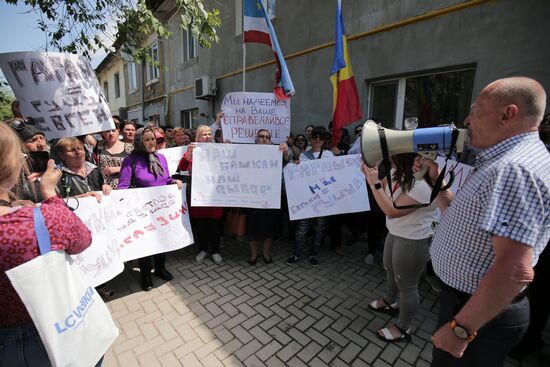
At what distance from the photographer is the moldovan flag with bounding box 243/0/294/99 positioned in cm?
427

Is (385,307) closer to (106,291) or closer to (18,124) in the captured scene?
(106,291)

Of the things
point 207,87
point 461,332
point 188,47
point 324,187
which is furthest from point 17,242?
point 188,47

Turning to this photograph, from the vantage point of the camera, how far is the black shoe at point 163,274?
340 centimetres

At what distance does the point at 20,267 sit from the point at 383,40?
19.0ft

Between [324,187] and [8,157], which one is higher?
[8,157]

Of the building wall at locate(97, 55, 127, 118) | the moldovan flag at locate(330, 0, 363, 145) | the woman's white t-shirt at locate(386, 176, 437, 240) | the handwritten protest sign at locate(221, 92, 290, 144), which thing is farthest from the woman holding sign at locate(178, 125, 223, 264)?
the building wall at locate(97, 55, 127, 118)

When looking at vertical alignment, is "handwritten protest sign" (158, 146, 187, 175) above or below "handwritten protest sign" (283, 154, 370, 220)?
above

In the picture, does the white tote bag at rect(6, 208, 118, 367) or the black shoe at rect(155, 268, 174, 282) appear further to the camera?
the black shoe at rect(155, 268, 174, 282)

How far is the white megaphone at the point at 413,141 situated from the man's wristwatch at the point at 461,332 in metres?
0.79

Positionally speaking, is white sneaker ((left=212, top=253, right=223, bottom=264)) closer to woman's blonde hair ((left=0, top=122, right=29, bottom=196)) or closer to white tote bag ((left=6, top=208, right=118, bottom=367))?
white tote bag ((left=6, top=208, right=118, bottom=367))

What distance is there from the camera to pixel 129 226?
3.00 meters

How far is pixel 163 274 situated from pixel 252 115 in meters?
2.54

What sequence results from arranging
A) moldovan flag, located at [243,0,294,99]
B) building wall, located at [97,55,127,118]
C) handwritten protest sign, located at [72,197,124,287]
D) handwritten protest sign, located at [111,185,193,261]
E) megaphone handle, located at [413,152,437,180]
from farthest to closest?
building wall, located at [97,55,127,118] < moldovan flag, located at [243,0,294,99] < handwritten protest sign, located at [111,185,193,261] < handwritten protest sign, located at [72,197,124,287] < megaphone handle, located at [413,152,437,180]

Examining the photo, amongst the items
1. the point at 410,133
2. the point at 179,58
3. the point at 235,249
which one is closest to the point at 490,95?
the point at 410,133
